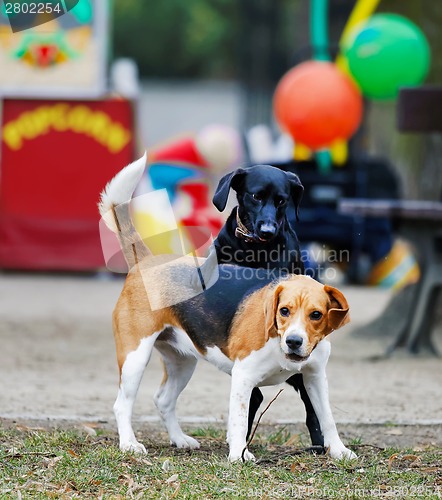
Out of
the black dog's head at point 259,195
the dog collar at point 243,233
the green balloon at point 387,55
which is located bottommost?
the dog collar at point 243,233

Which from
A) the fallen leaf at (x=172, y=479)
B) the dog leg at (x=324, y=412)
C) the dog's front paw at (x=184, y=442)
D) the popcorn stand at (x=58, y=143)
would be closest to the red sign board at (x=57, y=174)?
the popcorn stand at (x=58, y=143)

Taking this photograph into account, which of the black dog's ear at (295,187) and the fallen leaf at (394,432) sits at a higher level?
the black dog's ear at (295,187)

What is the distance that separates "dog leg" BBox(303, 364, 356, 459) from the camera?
198 inches

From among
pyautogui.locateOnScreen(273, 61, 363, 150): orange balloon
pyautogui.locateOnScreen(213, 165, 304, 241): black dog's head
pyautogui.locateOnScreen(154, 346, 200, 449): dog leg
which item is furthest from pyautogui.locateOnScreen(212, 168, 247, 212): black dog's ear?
pyautogui.locateOnScreen(273, 61, 363, 150): orange balloon

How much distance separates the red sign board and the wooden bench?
6257mm

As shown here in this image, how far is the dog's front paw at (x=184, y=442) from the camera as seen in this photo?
544cm

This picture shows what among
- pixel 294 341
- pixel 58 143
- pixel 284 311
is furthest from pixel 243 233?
pixel 58 143

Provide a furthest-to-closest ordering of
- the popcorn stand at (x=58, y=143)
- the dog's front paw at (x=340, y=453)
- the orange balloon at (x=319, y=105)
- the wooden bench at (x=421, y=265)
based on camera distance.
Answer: the popcorn stand at (x=58, y=143), the orange balloon at (x=319, y=105), the wooden bench at (x=421, y=265), the dog's front paw at (x=340, y=453)

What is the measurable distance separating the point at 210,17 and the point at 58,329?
1489 inches

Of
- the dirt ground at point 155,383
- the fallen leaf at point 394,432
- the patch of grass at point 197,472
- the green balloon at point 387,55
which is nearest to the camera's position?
the patch of grass at point 197,472

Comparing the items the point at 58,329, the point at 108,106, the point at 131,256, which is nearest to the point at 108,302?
the point at 58,329

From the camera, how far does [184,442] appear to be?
5449 millimetres

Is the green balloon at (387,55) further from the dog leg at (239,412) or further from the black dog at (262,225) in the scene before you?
the dog leg at (239,412)

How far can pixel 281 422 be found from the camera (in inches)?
244
